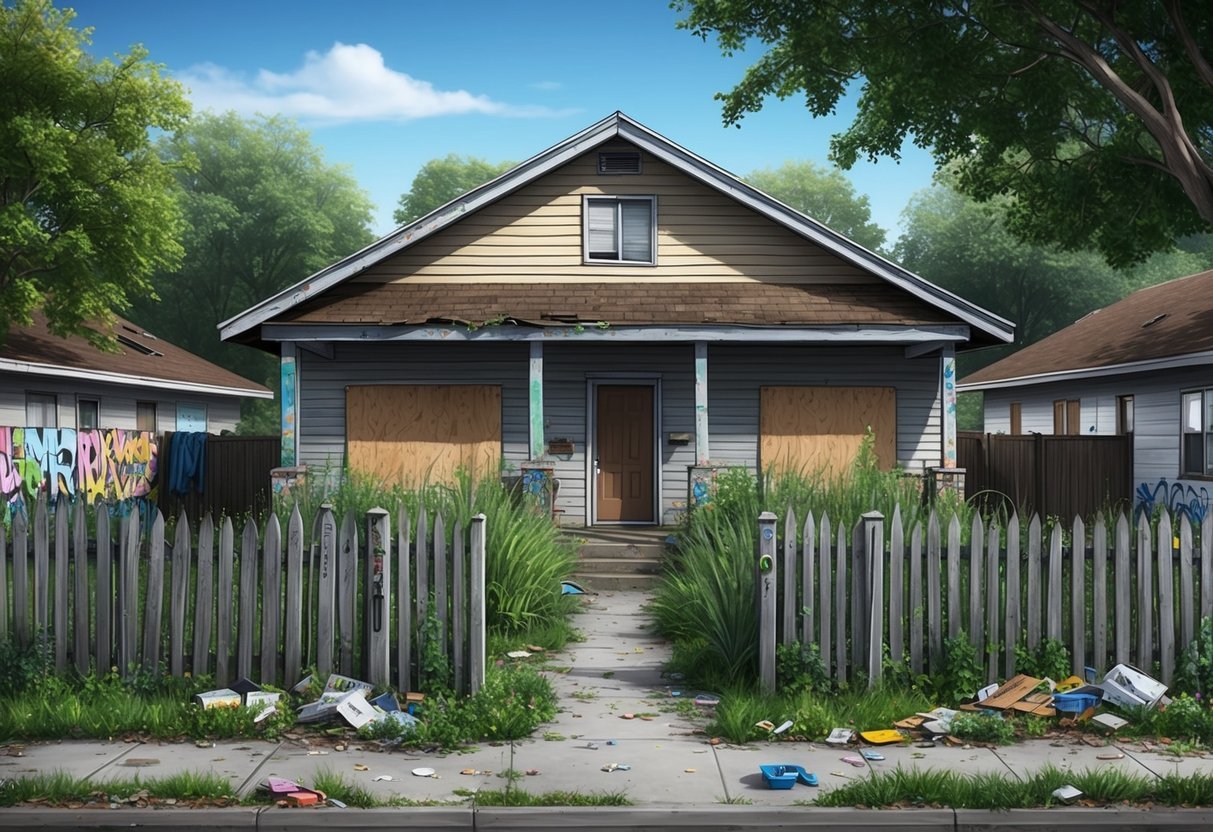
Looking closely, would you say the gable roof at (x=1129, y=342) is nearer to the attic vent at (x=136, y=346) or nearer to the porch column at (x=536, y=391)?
the porch column at (x=536, y=391)

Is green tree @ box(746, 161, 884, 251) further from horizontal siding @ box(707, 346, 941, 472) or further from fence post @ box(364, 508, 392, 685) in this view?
fence post @ box(364, 508, 392, 685)

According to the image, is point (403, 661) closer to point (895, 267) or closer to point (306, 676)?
point (306, 676)

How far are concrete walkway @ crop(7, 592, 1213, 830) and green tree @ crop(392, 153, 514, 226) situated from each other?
65.5 meters

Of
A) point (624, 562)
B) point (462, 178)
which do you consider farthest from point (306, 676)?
point (462, 178)

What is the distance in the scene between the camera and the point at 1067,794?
629 centimetres

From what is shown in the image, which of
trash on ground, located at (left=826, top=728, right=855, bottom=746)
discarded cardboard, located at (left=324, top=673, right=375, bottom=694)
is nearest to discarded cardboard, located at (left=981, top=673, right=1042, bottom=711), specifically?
A: trash on ground, located at (left=826, top=728, right=855, bottom=746)

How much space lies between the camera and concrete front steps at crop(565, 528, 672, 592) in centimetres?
1526

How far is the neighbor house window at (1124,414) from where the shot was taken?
23156mm

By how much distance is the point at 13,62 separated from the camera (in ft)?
76.5

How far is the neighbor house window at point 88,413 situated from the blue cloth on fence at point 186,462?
11.9 ft

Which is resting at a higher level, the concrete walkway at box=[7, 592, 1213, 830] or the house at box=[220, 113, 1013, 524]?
the house at box=[220, 113, 1013, 524]

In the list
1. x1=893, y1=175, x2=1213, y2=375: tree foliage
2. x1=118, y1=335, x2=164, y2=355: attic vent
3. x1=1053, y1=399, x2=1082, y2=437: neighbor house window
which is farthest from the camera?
x1=893, y1=175, x2=1213, y2=375: tree foliage

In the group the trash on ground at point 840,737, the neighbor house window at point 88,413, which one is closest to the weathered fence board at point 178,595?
the trash on ground at point 840,737

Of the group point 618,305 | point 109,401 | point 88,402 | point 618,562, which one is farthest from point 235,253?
point 618,562
